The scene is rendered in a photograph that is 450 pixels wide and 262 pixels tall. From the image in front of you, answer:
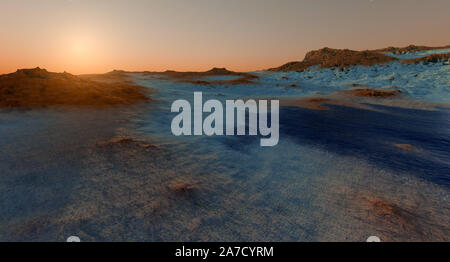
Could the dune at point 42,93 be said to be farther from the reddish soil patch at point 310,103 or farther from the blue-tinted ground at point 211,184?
the reddish soil patch at point 310,103

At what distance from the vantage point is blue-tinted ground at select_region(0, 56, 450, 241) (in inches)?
125

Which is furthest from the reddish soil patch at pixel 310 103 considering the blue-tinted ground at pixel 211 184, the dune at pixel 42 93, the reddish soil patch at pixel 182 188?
the reddish soil patch at pixel 182 188

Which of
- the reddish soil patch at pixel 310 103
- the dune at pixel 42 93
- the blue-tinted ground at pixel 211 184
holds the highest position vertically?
the dune at pixel 42 93

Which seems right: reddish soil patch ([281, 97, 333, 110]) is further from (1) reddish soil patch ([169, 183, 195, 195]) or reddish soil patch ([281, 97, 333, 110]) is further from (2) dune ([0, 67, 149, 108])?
(1) reddish soil patch ([169, 183, 195, 195])

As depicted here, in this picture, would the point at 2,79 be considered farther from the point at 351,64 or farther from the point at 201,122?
the point at 351,64

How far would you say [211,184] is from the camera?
4477 millimetres

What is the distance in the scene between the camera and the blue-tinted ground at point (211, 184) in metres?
3.18

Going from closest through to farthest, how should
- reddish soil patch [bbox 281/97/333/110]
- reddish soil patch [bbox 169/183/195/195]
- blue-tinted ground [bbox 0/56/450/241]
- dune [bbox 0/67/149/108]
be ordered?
blue-tinted ground [bbox 0/56/450/241]
reddish soil patch [bbox 169/183/195/195]
dune [bbox 0/67/149/108]
reddish soil patch [bbox 281/97/333/110]

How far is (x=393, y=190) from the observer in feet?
14.9

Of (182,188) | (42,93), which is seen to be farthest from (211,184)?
(42,93)

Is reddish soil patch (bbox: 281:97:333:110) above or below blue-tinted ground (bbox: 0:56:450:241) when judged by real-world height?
above

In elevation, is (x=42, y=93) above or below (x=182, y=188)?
above

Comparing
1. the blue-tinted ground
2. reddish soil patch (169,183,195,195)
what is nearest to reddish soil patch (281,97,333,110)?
the blue-tinted ground

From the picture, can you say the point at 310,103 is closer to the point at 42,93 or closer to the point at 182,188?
the point at 182,188
